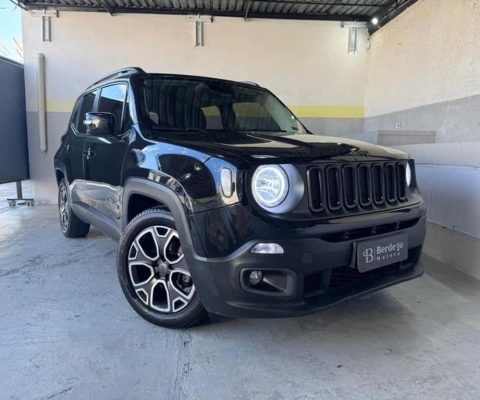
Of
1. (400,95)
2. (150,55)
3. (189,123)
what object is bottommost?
(189,123)

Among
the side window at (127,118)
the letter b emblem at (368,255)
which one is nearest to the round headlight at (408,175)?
the letter b emblem at (368,255)

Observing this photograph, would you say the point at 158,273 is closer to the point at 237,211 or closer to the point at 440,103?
the point at 237,211

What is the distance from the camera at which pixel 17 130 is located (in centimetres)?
685

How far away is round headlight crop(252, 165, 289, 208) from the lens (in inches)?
73.3

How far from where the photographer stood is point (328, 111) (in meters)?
7.31

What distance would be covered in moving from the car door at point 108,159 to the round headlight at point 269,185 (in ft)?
4.05

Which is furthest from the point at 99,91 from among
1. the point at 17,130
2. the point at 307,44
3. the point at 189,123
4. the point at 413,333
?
the point at 307,44

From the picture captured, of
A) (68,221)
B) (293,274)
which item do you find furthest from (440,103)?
(68,221)

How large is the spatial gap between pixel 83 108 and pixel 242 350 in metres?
3.13

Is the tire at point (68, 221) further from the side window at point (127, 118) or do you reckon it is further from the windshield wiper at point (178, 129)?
the windshield wiper at point (178, 129)

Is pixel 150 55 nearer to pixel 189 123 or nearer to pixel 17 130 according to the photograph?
pixel 17 130

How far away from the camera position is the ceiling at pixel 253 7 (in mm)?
6512

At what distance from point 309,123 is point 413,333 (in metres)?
5.44

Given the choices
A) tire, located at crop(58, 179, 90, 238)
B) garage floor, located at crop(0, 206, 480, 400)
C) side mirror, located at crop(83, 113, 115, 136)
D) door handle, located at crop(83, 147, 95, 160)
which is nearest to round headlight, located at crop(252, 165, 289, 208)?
garage floor, located at crop(0, 206, 480, 400)
